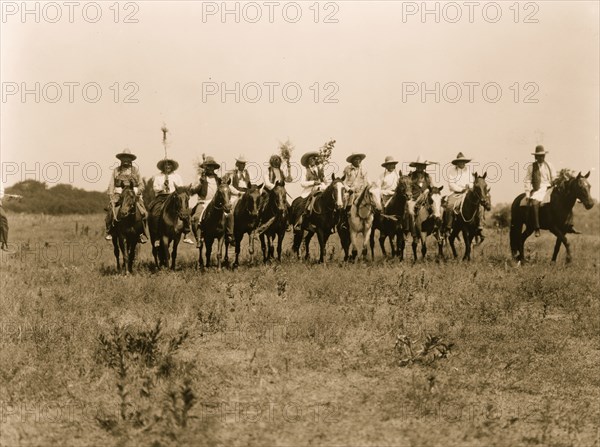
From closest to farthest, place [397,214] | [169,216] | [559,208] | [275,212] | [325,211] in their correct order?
[169,216]
[559,208]
[325,211]
[275,212]
[397,214]

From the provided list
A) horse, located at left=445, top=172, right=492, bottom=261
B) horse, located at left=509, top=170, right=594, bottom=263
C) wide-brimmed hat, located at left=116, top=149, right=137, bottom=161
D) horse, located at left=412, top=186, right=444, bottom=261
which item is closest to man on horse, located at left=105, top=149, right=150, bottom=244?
wide-brimmed hat, located at left=116, top=149, right=137, bottom=161

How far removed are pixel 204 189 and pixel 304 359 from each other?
29.3ft

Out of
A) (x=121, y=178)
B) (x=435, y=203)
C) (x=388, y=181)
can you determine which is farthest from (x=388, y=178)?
(x=121, y=178)

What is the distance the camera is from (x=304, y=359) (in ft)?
27.7

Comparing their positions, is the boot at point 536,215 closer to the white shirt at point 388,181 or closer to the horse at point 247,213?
the white shirt at point 388,181

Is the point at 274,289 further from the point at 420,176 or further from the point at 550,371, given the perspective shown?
the point at 420,176

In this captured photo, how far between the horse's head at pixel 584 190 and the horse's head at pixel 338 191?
5.84m

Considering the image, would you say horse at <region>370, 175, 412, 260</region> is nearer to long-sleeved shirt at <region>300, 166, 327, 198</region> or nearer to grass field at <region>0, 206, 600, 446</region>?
long-sleeved shirt at <region>300, 166, 327, 198</region>

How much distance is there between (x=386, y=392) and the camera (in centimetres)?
747

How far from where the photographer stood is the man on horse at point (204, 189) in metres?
16.4

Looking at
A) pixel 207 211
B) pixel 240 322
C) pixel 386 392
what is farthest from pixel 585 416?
pixel 207 211

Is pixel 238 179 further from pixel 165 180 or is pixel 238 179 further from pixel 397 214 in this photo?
pixel 397 214

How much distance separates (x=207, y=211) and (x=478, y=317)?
7993 millimetres

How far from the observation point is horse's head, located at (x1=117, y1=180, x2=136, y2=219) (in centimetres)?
1484
